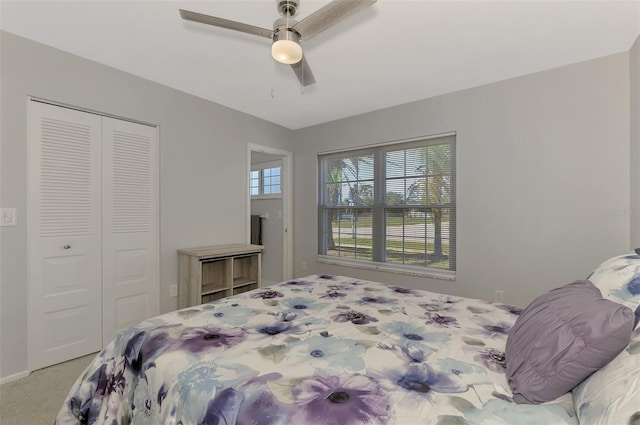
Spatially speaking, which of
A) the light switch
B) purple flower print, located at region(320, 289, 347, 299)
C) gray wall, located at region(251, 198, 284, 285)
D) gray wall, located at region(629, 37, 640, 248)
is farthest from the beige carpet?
gray wall, located at region(629, 37, 640, 248)

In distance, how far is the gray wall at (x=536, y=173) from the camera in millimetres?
2355

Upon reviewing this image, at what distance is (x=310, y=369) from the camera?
103cm

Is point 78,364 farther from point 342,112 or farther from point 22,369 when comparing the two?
point 342,112

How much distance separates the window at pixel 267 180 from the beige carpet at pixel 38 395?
3.00m

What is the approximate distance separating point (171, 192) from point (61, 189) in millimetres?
863

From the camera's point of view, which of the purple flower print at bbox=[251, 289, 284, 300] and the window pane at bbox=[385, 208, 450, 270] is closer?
the purple flower print at bbox=[251, 289, 284, 300]

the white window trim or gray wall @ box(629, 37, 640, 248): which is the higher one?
gray wall @ box(629, 37, 640, 248)

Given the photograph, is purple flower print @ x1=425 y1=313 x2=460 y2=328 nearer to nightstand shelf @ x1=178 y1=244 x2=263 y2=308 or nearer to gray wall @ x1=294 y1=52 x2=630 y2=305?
gray wall @ x1=294 y1=52 x2=630 y2=305

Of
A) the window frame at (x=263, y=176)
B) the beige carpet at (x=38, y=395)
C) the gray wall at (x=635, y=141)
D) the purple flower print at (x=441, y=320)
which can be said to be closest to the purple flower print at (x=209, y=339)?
the purple flower print at (x=441, y=320)

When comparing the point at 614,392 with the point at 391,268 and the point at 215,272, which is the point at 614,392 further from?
the point at 215,272

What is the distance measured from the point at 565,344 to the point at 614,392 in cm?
17

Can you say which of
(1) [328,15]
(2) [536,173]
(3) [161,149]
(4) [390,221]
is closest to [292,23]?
(1) [328,15]

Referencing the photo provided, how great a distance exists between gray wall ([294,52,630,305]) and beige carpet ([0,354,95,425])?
3.05 metres

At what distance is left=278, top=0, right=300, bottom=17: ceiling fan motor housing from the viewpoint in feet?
5.33
